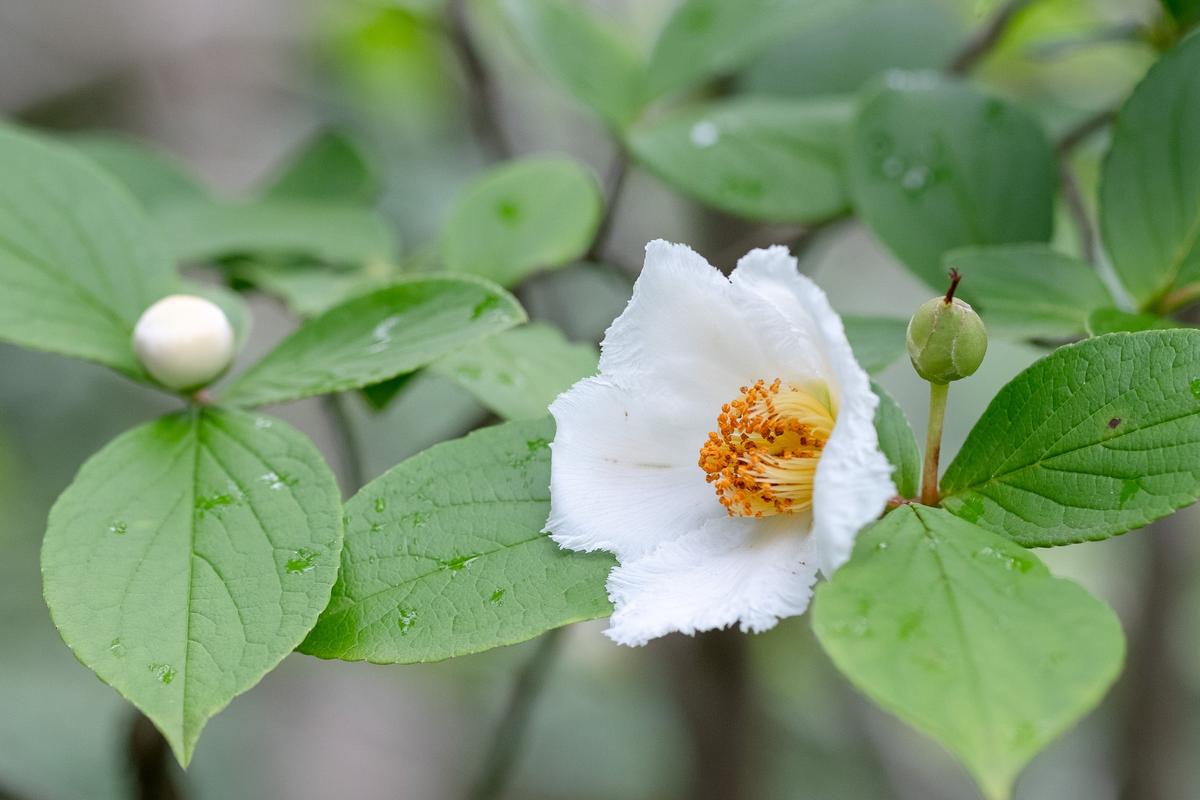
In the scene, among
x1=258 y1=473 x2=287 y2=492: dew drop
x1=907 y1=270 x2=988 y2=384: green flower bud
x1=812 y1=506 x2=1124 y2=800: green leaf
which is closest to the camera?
x1=812 y1=506 x2=1124 y2=800: green leaf

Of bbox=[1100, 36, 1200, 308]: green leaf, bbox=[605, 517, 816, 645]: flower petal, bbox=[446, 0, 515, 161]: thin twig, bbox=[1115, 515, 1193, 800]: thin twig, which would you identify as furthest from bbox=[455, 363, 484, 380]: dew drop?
bbox=[1115, 515, 1193, 800]: thin twig

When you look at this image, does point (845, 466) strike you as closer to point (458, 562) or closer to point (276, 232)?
point (458, 562)

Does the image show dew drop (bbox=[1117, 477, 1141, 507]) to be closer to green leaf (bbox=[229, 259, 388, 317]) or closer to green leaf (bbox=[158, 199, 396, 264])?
green leaf (bbox=[229, 259, 388, 317])

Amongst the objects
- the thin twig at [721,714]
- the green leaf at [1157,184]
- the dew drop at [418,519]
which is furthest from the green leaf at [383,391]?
the thin twig at [721,714]

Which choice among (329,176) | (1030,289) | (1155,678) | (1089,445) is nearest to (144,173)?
(329,176)

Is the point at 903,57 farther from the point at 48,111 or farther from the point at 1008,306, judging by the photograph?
the point at 48,111
